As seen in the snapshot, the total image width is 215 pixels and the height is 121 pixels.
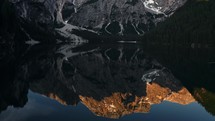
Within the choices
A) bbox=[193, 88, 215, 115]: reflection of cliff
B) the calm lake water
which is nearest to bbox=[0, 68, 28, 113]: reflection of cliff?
the calm lake water

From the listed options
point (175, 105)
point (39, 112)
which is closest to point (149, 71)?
point (175, 105)

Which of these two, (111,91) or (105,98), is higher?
(105,98)

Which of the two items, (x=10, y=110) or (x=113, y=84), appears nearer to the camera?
(x=10, y=110)

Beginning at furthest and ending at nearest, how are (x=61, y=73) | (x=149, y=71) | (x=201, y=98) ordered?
(x=149, y=71) < (x=61, y=73) < (x=201, y=98)

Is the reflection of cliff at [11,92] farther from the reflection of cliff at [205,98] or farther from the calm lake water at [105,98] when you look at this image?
the reflection of cliff at [205,98]

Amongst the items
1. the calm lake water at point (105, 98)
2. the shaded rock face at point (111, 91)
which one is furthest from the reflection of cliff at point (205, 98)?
the shaded rock face at point (111, 91)

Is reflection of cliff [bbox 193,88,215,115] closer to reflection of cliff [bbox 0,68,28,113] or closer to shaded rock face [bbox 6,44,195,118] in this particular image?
shaded rock face [bbox 6,44,195,118]

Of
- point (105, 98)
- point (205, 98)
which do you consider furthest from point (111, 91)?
point (205, 98)

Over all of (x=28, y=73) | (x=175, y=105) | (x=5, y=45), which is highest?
(x=175, y=105)

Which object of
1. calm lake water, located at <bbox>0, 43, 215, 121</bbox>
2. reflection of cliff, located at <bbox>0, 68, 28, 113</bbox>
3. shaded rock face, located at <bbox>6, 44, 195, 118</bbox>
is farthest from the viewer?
shaded rock face, located at <bbox>6, 44, 195, 118</bbox>

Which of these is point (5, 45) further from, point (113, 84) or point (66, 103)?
point (66, 103)

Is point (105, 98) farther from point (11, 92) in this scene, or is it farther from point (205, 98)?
point (205, 98)
